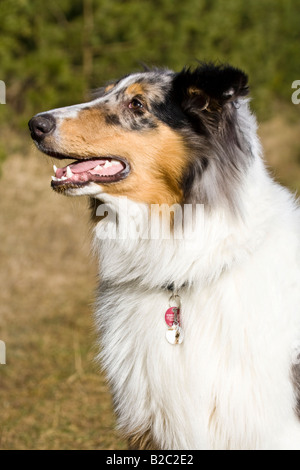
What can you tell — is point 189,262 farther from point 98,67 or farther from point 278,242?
point 98,67

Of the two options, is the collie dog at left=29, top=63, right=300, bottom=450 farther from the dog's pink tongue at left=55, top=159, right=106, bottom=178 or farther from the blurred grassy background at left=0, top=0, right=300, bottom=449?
Answer: the blurred grassy background at left=0, top=0, right=300, bottom=449

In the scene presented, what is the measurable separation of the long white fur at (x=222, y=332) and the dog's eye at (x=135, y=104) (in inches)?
21.9

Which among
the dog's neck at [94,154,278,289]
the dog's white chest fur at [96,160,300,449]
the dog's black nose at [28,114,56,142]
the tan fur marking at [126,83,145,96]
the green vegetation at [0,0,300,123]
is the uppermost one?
the green vegetation at [0,0,300,123]

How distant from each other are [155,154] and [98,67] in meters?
7.68

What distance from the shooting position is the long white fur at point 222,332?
9.64 feet

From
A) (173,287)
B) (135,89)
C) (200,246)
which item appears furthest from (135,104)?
(173,287)

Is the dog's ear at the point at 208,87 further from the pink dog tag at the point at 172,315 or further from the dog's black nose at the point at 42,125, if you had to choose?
the pink dog tag at the point at 172,315

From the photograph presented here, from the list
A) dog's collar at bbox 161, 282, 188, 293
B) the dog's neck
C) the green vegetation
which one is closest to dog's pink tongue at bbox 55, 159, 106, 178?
the dog's neck

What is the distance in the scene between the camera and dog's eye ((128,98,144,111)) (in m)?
3.33

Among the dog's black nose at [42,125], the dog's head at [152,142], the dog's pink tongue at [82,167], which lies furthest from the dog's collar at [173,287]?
the dog's black nose at [42,125]

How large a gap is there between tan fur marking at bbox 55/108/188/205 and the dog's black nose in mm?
58

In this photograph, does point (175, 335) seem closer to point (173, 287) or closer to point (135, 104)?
point (173, 287)

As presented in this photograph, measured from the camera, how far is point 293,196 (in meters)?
3.38
